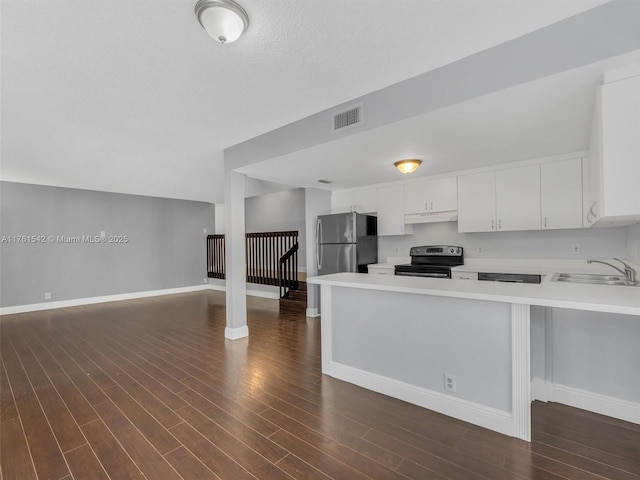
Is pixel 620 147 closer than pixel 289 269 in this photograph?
Yes

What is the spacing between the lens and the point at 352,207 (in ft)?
18.1

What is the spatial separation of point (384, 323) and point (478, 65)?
6.81 feet

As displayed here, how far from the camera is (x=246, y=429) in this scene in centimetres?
214

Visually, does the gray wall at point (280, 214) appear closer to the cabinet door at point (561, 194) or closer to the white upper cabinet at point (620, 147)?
the cabinet door at point (561, 194)

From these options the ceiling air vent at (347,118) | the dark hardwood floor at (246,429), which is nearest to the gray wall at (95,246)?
the dark hardwood floor at (246,429)

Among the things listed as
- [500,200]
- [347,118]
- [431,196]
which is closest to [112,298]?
[347,118]

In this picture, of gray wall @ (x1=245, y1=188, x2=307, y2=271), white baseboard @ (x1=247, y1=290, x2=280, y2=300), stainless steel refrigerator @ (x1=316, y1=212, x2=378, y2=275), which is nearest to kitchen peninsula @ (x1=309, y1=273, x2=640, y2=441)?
stainless steel refrigerator @ (x1=316, y1=212, x2=378, y2=275)

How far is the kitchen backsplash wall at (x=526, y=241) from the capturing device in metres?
3.54

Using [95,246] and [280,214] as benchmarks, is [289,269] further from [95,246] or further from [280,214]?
[95,246]

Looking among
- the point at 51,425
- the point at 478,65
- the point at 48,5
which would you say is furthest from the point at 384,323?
the point at 48,5

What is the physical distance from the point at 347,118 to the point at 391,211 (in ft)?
8.48

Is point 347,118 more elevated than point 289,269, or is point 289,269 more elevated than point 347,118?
point 347,118

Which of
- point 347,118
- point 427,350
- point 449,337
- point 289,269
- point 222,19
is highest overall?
point 222,19

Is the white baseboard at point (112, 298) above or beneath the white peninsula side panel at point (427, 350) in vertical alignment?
beneath
